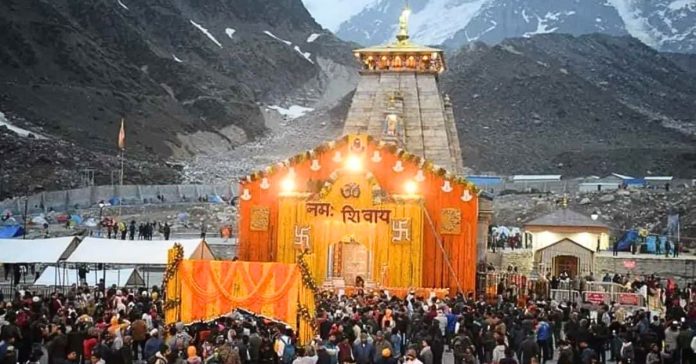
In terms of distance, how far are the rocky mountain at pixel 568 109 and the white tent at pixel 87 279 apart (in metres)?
72.4

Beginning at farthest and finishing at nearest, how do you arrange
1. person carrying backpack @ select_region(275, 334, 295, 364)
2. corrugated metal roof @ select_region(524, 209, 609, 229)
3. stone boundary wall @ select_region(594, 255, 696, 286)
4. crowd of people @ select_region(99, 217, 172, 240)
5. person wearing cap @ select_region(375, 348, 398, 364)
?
1. corrugated metal roof @ select_region(524, 209, 609, 229)
2. crowd of people @ select_region(99, 217, 172, 240)
3. stone boundary wall @ select_region(594, 255, 696, 286)
4. person carrying backpack @ select_region(275, 334, 295, 364)
5. person wearing cap @ select_region(375, 348, 398, 364)

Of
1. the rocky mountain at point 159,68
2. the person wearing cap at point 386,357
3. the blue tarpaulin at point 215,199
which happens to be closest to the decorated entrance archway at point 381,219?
the person wearing cap at point 386,357

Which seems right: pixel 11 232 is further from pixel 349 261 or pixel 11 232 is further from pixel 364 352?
pixel 364 352

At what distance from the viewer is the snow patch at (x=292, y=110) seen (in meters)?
133

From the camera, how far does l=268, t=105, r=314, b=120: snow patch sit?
13325 centimetres

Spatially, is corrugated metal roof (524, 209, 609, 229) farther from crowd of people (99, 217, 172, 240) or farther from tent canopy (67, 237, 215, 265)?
tent canopy (67, 237, 215, 265)

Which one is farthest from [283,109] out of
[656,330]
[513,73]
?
[656,330]

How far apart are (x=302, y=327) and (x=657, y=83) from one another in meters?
128

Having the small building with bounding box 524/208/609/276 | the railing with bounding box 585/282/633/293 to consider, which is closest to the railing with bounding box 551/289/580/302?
the railing with bounding box 585/282/633/293

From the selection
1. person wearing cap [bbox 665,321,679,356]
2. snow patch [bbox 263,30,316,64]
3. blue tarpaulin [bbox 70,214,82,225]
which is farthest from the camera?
snow patch [bbox 263,30,316,64]

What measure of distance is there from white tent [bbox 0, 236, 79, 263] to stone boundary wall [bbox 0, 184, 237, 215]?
25341 millimetres

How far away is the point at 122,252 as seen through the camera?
2430 cm

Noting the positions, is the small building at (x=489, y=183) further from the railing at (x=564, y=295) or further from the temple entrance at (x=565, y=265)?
the railing at (x=564, y=295)

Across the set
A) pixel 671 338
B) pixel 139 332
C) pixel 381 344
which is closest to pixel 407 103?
pixel 671 338
